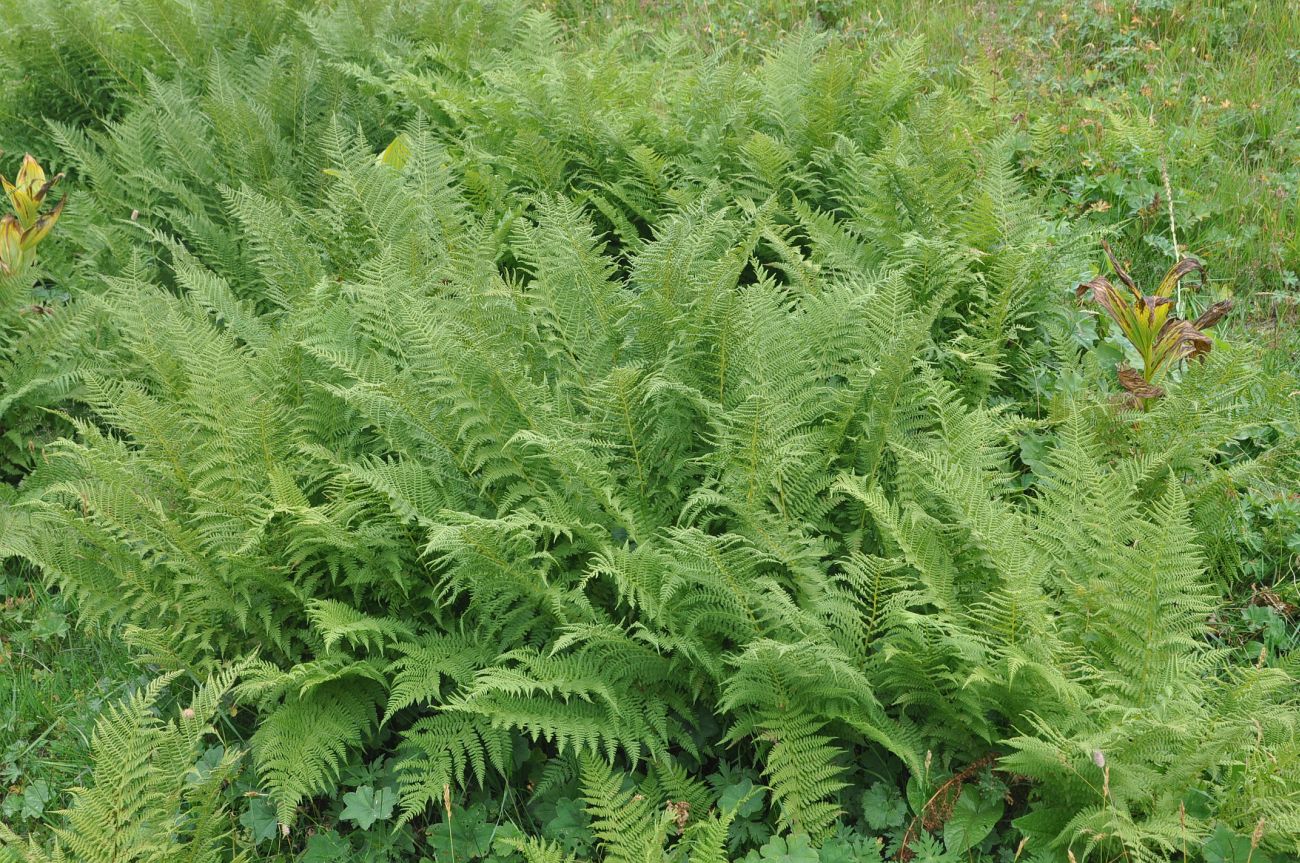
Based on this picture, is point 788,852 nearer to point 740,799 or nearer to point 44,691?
point 740,799

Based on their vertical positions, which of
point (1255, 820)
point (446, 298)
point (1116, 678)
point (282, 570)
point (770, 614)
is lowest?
point (1255, 820)

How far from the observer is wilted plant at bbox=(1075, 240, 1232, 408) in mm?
3371

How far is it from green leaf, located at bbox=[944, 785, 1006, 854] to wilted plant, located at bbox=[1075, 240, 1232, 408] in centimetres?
141

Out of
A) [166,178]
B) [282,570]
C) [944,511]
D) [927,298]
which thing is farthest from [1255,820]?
[166,178]

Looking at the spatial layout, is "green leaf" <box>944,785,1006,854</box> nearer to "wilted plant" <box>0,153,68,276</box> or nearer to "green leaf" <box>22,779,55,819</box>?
"green leaf" <box>22,779,55,819</box>

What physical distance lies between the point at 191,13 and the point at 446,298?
317cm

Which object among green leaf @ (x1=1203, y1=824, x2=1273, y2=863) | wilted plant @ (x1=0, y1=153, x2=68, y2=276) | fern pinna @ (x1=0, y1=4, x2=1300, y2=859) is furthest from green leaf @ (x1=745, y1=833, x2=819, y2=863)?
wilted plant @ (x1=0, y1=153, x2=68, y2=276)

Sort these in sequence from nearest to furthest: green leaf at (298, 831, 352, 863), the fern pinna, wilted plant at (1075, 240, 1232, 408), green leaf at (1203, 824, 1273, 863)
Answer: green leaf at (1203, 824, 1273, 863) → the fern pinna → green leaf at (298, 831, 352, 863) → wilted plant at (1075, 240, 1232, 408)

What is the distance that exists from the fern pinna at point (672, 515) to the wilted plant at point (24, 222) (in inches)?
14.1

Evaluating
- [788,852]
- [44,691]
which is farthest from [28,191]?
[788,852]

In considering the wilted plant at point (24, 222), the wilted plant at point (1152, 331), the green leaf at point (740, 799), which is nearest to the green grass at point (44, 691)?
the wilted plant at point (24, 222)

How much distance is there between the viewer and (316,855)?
2678 mm

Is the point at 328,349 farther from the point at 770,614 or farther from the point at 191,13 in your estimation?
the point at 191,13

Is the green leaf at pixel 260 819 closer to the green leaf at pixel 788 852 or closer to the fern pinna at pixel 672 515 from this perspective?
the fern pinna at pixel 672 515
